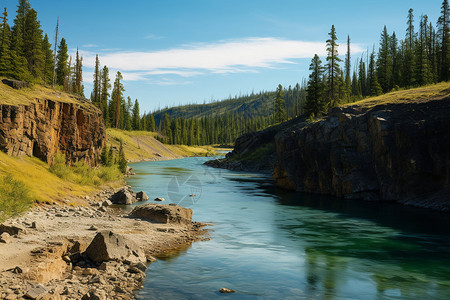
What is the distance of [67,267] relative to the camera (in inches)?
576

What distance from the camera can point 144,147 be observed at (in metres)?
129

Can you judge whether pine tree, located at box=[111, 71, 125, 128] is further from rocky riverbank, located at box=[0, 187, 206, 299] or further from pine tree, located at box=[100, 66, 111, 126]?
rocky riverbank, located at box=[0, 187, 206, 299]

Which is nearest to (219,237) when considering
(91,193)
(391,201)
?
(91,193)

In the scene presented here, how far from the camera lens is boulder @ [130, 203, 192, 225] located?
25625 millimetres

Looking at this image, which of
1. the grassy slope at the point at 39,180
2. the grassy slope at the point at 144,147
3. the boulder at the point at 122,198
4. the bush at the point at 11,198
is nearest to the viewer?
the bush at the point at 11,198

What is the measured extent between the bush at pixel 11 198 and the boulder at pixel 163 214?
697 cm

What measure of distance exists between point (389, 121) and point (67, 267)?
123 ft

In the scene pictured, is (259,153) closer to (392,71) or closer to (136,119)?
(392,71)

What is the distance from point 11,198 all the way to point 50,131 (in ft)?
70.0

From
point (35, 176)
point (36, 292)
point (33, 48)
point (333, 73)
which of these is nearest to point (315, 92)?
point (333, 73)

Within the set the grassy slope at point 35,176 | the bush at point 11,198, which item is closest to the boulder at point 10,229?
the bush at point 11,198

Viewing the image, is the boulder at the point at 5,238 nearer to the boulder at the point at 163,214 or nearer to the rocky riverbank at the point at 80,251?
the rocky riverbank at the point at 80,251

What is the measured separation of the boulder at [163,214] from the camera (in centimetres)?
2562

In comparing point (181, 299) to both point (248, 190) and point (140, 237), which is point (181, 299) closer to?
point (140, 237)
